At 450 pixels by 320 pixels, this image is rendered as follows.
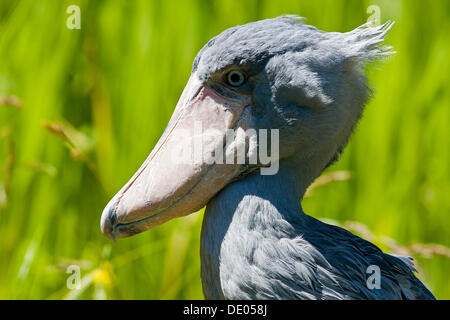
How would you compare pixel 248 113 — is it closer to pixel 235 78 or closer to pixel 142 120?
pixel 235 78

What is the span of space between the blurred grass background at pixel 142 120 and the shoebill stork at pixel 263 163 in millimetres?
1089

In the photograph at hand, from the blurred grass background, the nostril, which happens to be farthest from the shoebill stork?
the blurred grass background

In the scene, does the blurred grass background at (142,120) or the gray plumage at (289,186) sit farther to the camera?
the blurred grass background at (142,120)

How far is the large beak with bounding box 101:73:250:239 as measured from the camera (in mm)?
1505

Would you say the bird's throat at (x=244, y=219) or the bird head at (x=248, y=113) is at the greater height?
the bird head at (x=248, y=113)

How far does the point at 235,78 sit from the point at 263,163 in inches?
8.4

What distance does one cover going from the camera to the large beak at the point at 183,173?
150 centimetres

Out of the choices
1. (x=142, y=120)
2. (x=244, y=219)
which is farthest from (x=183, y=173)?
(x=142, y=120)

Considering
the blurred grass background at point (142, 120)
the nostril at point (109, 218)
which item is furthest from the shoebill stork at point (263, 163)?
the blurred grass background at point (142, 120)

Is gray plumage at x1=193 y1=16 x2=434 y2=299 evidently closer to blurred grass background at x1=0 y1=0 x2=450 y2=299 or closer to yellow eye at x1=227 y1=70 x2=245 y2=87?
yellow eye at x1=227 y1=70 x2=245 y2=87

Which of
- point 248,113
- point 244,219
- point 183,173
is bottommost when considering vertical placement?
point 244,219

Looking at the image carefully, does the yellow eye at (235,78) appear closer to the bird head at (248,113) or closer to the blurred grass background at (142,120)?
the bird head at (248,113)

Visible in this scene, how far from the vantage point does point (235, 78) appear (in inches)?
60.4
